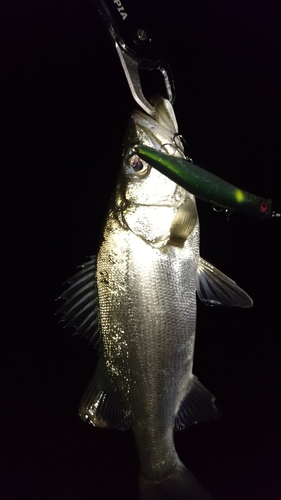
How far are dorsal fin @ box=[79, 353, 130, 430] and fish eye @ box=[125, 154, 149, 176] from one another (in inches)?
21.3

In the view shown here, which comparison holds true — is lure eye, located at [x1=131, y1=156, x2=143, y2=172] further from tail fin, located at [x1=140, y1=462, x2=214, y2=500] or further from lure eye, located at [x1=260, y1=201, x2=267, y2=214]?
tail fin, located at [x1=140, y1=462, x2=214, y2=500]

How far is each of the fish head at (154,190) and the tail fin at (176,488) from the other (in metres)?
0.70

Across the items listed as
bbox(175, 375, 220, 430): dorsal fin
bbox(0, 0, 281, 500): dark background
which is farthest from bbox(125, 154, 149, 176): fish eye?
bbox(175, 375, 220, 430): dorsal fin

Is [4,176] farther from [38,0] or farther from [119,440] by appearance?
[119,440]

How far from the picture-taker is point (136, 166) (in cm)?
90

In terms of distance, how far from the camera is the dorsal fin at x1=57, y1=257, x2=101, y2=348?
983 millimetres

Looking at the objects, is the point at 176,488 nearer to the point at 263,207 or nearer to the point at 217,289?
the point at 217,289

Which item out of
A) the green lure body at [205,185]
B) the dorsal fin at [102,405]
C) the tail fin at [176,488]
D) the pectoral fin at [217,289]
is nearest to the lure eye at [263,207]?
the green lure body at [205,185]

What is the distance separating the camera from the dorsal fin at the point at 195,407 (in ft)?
3.19

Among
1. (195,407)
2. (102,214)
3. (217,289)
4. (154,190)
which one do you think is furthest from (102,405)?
(102,214)

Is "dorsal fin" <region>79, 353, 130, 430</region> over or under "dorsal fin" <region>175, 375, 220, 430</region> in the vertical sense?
under

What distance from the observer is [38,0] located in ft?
4.49

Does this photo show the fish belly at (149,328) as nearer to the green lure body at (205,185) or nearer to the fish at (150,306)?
the fish at (150,306)

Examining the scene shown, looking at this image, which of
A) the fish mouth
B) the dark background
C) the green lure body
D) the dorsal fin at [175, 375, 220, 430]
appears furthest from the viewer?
the dark background
